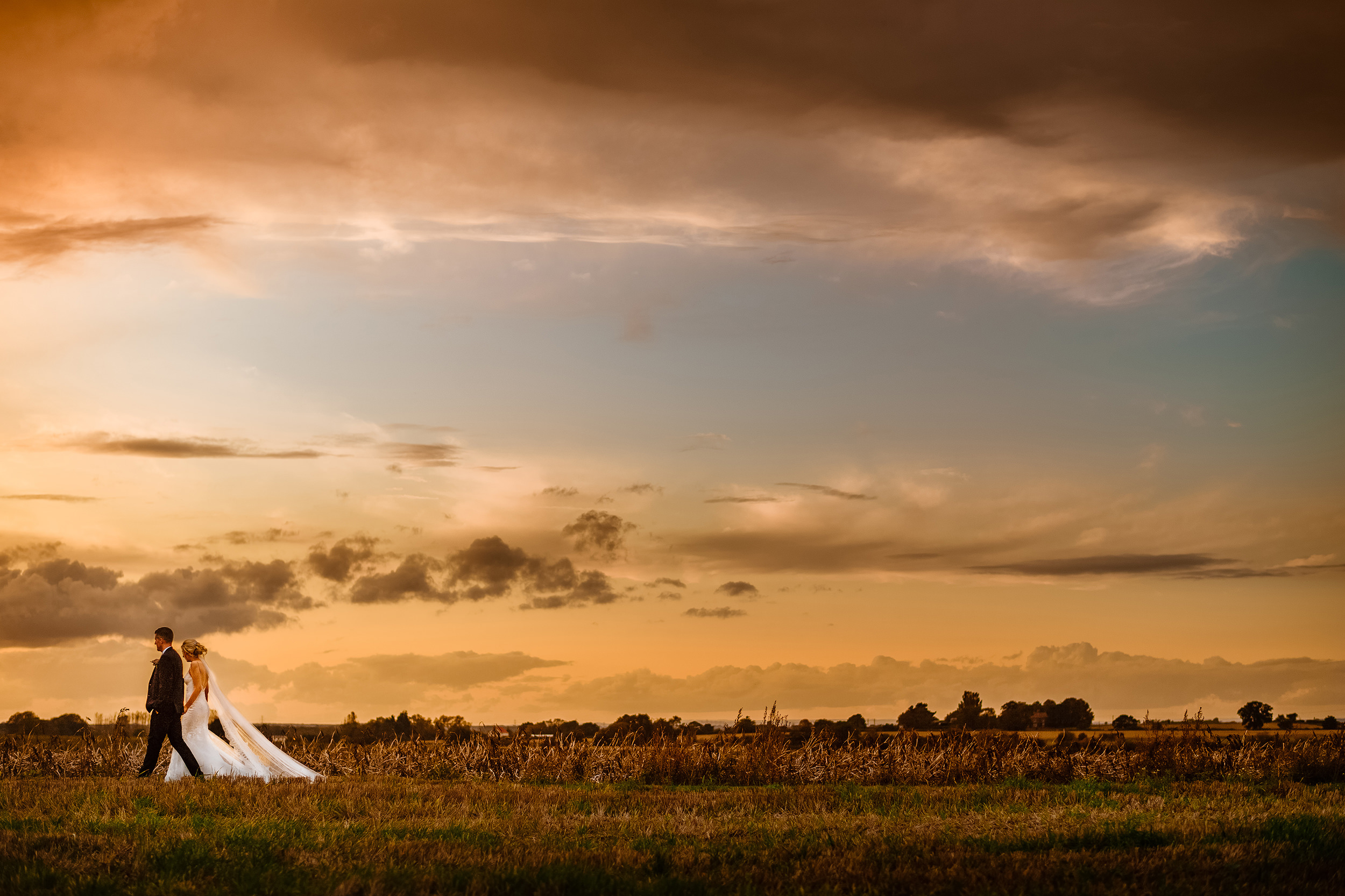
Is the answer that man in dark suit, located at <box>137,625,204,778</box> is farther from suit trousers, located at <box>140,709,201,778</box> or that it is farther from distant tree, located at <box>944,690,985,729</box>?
distant tree, located at <box>944,690,985,729</box>

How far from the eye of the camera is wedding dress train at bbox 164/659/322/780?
22297 millimetres

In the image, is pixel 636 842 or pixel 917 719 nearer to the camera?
pixel 636 842

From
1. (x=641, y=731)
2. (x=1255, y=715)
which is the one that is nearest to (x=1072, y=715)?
(x=1255, y=715)

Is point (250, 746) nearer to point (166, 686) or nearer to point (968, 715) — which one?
point (166, 686)

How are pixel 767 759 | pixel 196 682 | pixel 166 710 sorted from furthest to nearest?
pixel 767 759
pixel 196 682
pixel 166 710

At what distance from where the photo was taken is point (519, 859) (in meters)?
11.6

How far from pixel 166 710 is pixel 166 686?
0.47m

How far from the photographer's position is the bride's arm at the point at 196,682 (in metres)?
22.3

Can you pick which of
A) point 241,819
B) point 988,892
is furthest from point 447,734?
point 988,892

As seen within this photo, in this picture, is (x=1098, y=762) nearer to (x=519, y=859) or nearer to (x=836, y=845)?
(x=836, y=845)

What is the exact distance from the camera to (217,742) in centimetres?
2305

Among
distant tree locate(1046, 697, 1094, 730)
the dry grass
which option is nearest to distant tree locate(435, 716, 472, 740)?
the dry grass

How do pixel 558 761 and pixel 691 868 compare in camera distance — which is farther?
pixel 558 761

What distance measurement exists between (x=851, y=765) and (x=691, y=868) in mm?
15070
